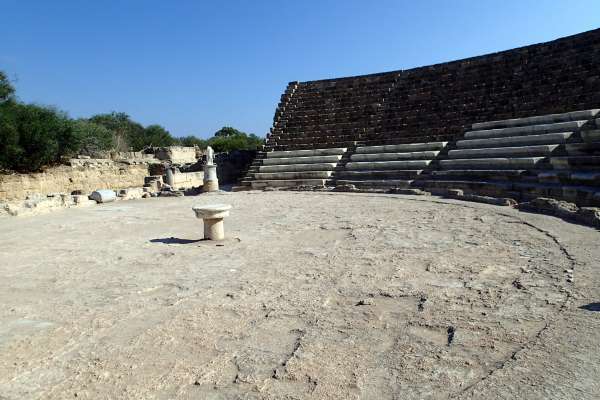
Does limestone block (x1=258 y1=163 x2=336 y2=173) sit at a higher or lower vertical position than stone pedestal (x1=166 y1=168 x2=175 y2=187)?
higher

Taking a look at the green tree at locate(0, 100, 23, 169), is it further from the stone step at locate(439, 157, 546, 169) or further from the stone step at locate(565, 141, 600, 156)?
the stone step at locate(565, 141, 600, 156)

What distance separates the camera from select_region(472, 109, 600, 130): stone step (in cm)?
1121

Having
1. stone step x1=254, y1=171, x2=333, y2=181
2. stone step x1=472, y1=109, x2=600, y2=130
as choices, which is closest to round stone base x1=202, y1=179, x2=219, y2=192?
stone step x1=254, y1=171, x2=333, y2=181

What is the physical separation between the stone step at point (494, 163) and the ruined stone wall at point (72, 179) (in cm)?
1566

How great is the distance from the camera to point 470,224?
7523mm

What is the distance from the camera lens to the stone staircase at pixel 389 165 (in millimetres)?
14102

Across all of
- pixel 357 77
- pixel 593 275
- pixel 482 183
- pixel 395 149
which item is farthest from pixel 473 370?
pixel 357 77

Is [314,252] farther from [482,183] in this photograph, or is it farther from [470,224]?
[482,183]

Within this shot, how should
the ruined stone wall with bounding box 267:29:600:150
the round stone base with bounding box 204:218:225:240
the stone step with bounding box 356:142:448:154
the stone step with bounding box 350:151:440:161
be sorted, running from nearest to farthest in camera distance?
the round stone base with bounding box 204:218:225:240 → the ruined stone wall with bounding box 267:29:600:150 → the stone step with bounding box 350:151:440:161 → the stone step with bounding box 356:142:448:154

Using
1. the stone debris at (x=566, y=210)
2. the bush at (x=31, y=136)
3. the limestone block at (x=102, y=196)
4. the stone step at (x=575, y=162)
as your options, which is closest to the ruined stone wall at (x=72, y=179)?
the bush at (x=31, y=136)

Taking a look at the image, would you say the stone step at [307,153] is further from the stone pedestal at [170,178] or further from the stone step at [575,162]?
the stone step at [575,162]

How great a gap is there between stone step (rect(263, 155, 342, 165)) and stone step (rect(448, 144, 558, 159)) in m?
4.63

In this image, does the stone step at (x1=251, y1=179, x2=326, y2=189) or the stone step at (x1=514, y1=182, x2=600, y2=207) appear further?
the stone step at (x1=251, y1=179, x2=326, y2=189)

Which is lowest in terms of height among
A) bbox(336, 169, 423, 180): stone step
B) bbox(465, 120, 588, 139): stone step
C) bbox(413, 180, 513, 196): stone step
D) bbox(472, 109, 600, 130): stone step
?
bbox(413, 180, 513, 196): stone step
